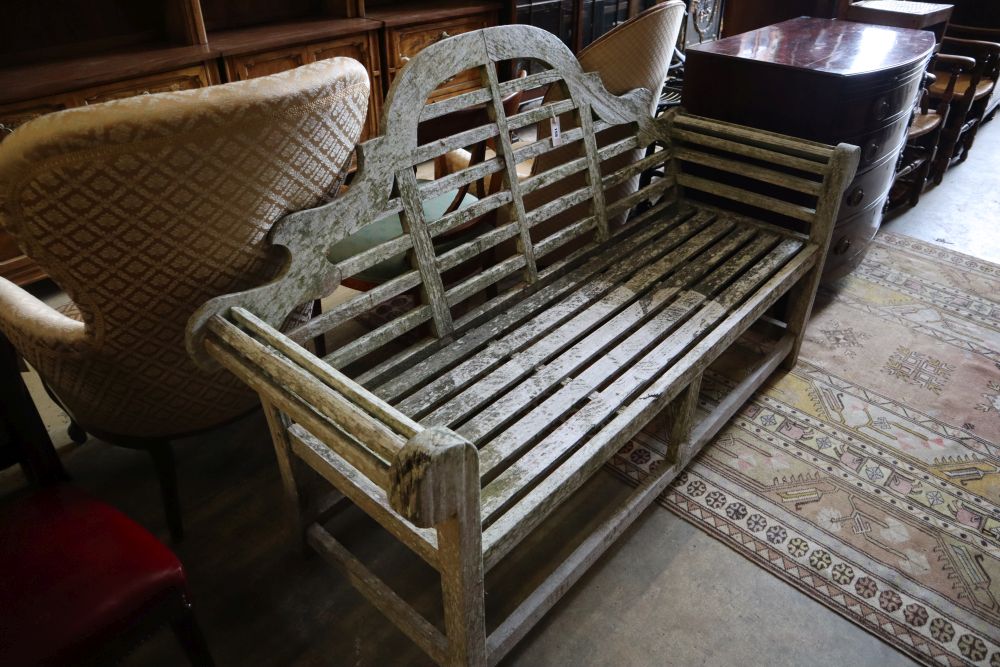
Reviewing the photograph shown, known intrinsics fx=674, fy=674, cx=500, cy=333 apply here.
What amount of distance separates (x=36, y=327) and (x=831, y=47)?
2678mm

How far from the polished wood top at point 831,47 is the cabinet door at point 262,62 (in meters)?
1.98

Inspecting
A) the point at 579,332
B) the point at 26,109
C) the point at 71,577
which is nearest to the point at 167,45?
the point at 26,109

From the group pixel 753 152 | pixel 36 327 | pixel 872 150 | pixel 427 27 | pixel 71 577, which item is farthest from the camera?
pixel 427 27

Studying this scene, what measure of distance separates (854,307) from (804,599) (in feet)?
5.13

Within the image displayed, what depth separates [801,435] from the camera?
216cm

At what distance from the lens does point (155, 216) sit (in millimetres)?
1295

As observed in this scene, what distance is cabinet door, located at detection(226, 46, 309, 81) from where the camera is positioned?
315 cm

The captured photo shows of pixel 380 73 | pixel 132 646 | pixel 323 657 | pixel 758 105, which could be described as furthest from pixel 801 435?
pixel 380 73

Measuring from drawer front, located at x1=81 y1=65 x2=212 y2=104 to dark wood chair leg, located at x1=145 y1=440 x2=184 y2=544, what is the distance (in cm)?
162

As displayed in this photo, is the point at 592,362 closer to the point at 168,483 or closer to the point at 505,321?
the point at 505,321

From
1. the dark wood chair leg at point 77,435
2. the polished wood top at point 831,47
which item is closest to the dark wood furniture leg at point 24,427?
the dark wood chair leg at point 77,435

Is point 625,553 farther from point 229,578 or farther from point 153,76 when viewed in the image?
point 153,76

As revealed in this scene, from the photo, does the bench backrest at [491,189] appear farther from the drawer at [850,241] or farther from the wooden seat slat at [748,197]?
the drawer at [850,241]

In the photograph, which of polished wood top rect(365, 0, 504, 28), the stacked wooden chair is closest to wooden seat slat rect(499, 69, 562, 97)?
polished wood top rect(365, 0, 504, 28)
